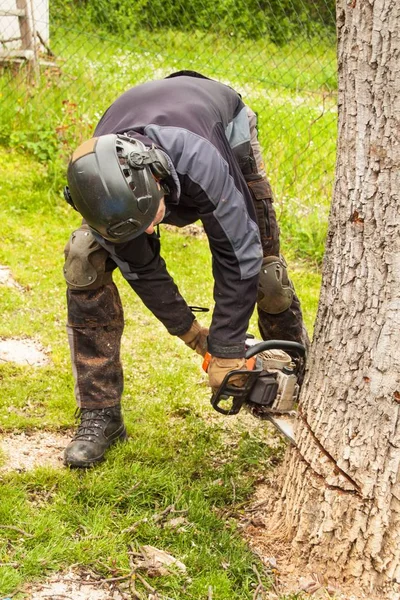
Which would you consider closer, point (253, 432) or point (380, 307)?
point (380, 307)

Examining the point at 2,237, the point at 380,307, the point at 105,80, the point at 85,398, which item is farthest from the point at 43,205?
the point at 380,307

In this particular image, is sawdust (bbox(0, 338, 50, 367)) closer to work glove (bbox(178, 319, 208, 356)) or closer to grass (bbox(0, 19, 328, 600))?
grass (bbox(0, 19, 328, 600))

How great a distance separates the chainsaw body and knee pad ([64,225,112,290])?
26.2 inches

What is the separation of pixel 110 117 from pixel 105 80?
186 inches

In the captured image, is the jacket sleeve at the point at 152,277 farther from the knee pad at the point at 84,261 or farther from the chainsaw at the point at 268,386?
the chainsaw at the point at 268,386

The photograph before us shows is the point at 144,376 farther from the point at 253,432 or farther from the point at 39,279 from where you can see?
the point at 39,279

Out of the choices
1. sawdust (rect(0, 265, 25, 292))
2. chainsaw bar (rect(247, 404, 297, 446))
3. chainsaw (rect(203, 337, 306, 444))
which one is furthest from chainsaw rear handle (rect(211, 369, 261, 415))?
sawdust (rect(0, 265, 25, 292))

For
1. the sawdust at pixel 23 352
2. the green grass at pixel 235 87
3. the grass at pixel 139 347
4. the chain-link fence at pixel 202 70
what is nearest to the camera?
the grass at pixel 139 347

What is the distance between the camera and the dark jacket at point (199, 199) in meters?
2.67

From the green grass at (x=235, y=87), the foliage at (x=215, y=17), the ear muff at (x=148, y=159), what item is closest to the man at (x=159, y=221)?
the ear muff at (x=148, y=159)

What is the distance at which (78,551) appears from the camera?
2.72 metres

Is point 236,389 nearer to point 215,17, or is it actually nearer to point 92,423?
point 92,423

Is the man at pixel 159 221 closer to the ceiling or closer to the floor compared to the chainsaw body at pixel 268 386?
closer to the ceiling

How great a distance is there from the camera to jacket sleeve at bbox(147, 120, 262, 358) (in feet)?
8.71
